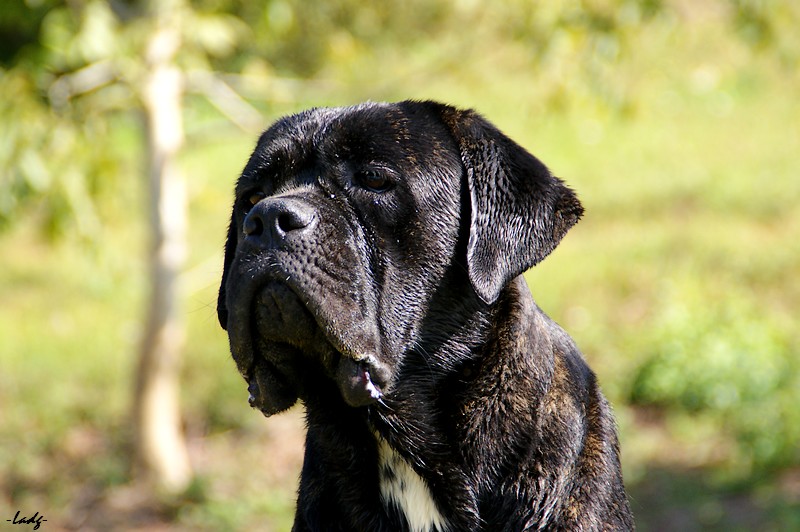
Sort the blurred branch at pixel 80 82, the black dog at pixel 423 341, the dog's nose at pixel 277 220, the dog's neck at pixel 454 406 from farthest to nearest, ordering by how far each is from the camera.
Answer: the blurred branch at pixel 80 82 < the dog's neck at pixel 454 406 < the black dog at pixel 423 341 < the dog's nose at pixel 277 220

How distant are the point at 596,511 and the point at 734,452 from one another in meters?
4.68

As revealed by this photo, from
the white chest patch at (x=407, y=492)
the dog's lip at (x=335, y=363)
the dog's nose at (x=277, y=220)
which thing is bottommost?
the white chest patch at (x=407, y=492)

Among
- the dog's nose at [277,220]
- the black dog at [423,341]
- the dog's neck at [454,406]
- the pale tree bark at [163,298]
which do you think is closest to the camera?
the dog's nose at [277,220]

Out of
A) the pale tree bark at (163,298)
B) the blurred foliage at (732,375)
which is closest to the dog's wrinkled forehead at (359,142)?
the pale tree bark at (163,298)

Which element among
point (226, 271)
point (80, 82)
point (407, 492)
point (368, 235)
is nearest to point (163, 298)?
point (80, 82)

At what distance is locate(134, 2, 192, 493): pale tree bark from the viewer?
760 centimetres

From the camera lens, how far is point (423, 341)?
304 centimetres

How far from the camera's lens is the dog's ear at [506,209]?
2941 mm

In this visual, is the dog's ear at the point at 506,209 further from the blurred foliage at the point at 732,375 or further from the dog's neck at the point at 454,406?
the blurred foliage at the point at 732,375

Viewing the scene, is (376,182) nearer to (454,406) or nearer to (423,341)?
(423,341)

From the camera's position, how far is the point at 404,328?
2.97 meters

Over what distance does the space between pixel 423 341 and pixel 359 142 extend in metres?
0.63

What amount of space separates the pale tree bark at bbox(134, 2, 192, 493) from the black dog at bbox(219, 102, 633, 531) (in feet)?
15.2

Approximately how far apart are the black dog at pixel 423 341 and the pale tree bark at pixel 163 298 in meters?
4.63
